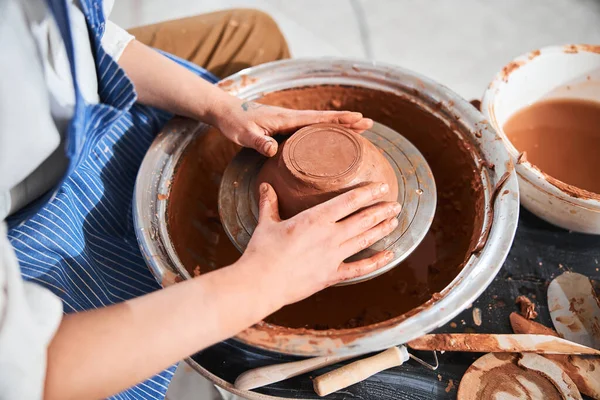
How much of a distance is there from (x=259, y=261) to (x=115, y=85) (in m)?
0.55

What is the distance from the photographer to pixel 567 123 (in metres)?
1.59

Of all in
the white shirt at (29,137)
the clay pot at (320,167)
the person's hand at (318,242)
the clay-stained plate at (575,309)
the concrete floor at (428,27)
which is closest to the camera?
the white shirt at (29,137)

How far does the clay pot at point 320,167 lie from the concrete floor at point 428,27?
1.96 m

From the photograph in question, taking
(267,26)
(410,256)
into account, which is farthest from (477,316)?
(267,26)

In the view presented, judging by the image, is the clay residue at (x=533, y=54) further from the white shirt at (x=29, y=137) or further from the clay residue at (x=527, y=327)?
the white shirt at (x=29, y=137)

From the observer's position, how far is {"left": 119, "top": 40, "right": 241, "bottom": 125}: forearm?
4.40 ft

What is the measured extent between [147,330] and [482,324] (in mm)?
901

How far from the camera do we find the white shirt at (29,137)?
0.79 meters

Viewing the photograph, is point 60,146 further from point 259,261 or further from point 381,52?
point 381,52

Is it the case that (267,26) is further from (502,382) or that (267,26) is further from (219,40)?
(502,382)

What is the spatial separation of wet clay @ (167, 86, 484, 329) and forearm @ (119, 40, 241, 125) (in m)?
0.13

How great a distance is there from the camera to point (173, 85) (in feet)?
4.44

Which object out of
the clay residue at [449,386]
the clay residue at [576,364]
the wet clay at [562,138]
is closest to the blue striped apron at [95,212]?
→ the clay residue at [449,386]

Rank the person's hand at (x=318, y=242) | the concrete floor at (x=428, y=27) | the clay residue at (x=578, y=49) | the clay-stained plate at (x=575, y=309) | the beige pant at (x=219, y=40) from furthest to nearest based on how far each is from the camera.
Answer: the concrete floor at (x=428, y=27) < the beige pant at (x=219, y=40) < the clay residue at (x=578, y=49) < the clay-stained plate at (x=575, y=309) < the person's hand at (x=318, y=242)
